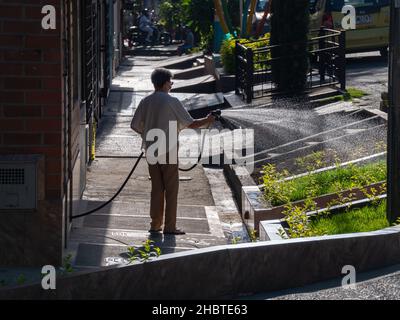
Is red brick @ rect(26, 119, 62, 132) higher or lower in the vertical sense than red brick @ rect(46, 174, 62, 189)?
higher

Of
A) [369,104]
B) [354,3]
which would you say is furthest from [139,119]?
[354,3]

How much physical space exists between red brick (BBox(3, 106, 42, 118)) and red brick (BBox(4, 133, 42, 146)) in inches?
6.2

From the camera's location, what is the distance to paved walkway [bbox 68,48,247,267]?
9.99 meters

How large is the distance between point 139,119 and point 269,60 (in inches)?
386

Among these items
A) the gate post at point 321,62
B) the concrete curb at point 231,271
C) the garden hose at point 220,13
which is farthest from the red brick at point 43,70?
the garden hose at point 220,13

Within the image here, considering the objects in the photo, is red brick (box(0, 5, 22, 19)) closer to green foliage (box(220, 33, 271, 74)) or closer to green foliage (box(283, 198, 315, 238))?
green foliage (box(283, 198, 315, 238))

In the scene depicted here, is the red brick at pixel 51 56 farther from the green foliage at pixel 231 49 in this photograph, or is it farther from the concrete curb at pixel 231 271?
the green foliage at pixel 231 49

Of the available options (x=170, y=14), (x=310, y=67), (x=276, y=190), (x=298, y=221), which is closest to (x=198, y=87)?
(x=310, y=67)

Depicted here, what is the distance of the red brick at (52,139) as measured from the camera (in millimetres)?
8750

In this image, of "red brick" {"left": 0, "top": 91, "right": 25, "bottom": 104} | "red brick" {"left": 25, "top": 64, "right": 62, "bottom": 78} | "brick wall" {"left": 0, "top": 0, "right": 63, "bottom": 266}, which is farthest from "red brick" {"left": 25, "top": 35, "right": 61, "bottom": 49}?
"red brick" {"left": 0, "top": 91, "right": 25, "bottom": 104}

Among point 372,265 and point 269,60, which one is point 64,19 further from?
point 269,60

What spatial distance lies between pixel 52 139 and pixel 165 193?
2287mm

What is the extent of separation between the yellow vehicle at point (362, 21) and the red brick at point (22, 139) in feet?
60.4
